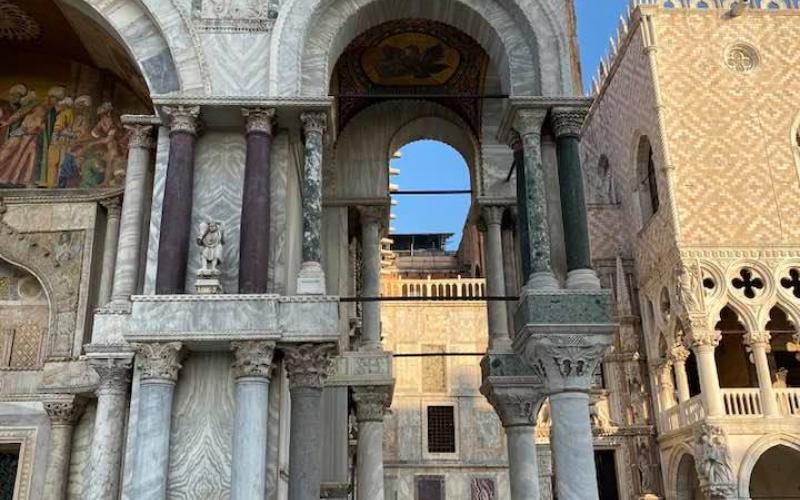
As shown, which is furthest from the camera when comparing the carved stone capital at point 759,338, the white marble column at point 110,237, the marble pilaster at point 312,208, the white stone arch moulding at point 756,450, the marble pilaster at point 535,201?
the carved stone capital at point 759,338

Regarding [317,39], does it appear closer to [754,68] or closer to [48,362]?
[48,362]

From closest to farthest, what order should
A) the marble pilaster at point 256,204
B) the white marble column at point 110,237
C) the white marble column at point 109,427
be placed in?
the marble pilaster at point 256,204
the white marble column at point 109,427
the white marble column at point 110,237

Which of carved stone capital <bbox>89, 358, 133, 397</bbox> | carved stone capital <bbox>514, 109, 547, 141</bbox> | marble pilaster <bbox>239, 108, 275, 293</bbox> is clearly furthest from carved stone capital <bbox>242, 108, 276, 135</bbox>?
carved stone capital <bbox>89, 358, 133, 397</bbox>

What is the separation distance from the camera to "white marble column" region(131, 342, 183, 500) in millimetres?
8797

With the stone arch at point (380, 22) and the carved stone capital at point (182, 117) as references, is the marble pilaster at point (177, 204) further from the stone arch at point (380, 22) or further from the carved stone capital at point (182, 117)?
the stone arch at point (380, 22)

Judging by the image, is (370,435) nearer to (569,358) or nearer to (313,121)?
(569,358)

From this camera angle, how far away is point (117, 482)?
34.9 feet

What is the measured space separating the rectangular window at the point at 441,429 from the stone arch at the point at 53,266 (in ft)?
57.4

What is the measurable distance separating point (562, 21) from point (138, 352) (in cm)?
783

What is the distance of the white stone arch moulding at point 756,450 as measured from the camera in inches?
812

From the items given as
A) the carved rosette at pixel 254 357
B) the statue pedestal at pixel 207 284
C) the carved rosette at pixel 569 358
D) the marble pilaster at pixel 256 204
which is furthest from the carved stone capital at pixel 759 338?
the statue pedestal at pixel 207 284

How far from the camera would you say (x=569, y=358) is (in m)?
9.77

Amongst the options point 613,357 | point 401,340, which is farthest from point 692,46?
point 401,340

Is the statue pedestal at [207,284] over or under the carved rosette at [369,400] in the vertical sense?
over
